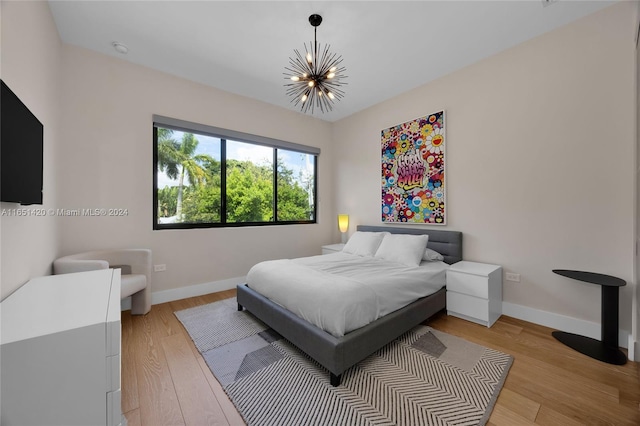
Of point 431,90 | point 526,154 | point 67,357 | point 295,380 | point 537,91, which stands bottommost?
point 295,380

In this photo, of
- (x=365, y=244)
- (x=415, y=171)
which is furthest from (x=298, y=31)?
(x=365, y=244)

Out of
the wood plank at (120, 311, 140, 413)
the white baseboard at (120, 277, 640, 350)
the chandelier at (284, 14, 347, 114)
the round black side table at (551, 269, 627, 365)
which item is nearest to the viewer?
the wood plank at (120, 311, 140, 413)

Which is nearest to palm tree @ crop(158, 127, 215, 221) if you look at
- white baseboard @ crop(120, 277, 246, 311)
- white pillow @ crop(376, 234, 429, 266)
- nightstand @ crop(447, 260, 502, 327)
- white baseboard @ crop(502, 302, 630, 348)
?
white baseboard @ crop(120, 277, 246, 311)

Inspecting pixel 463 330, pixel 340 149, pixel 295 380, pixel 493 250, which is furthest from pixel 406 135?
pixel 295 380

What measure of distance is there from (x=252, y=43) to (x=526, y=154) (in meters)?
3.15

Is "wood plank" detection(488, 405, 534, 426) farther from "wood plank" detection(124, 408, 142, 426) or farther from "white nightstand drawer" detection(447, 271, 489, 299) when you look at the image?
"wood plank" detection(124, 408, 142, 426)

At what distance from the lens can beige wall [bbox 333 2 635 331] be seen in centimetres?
218

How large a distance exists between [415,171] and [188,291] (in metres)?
3.54

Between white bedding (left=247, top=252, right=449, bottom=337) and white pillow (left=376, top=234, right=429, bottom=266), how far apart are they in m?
0.11

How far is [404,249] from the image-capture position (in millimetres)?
3092

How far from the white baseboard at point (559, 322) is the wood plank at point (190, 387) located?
297cm

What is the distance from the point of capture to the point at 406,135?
3668mm

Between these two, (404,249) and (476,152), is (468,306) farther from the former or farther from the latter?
(476,152)

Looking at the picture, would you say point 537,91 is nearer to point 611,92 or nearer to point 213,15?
point 611,92
